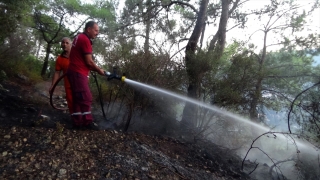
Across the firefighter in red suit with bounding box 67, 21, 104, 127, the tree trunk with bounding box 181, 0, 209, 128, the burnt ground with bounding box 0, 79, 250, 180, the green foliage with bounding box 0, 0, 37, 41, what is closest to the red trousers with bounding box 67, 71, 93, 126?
the firefighter in red suit with bounding box 67, 21, 104, 127

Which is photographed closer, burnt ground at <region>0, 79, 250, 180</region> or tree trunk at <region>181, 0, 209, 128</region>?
burnt ground at <region>0, 79, 250, 180</region>

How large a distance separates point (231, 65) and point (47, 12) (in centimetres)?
948

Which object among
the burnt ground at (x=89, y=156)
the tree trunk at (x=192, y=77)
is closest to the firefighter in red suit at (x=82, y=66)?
the burnt ground at (x=89, y=156)

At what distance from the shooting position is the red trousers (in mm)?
3328

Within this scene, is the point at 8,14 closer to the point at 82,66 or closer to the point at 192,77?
the point at 82,66

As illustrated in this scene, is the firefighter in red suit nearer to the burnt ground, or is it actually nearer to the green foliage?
the burnt ground

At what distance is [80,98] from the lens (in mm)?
3379

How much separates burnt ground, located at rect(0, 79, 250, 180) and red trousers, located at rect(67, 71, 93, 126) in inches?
9.6

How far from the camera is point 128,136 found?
3.61 m

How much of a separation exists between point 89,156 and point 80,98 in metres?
0.99

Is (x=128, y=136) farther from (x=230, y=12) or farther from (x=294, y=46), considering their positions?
(x=294, y=46)

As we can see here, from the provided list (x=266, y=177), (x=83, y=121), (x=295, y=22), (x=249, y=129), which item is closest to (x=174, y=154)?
(x=83, y=121)

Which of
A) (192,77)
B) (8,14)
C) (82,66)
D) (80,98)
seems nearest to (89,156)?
(80,98)

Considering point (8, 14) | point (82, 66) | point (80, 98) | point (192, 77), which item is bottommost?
point (80, 98)
